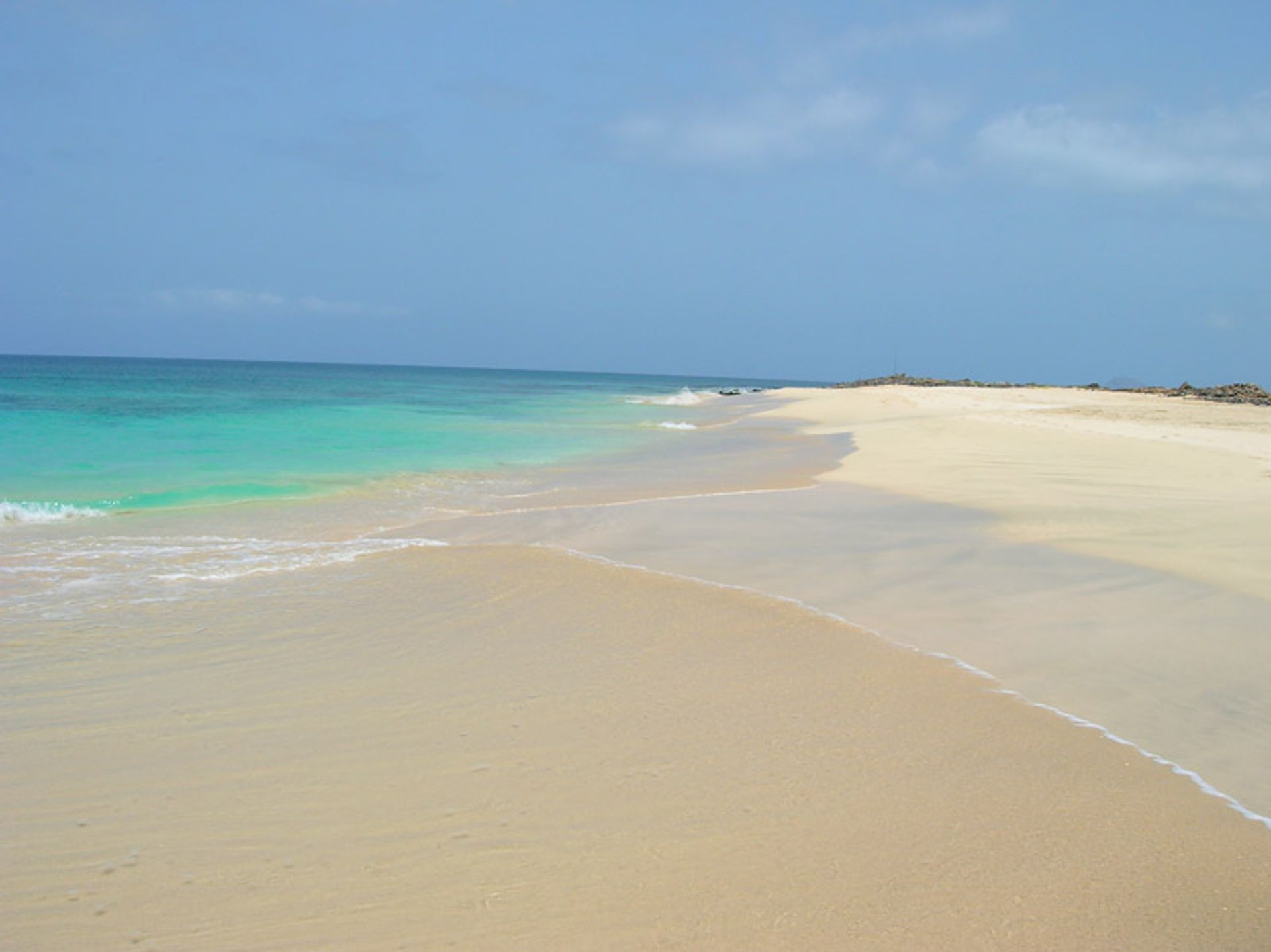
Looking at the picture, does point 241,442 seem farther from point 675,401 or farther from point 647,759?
point 675,401

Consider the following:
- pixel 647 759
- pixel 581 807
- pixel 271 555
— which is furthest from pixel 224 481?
pixel 581 807

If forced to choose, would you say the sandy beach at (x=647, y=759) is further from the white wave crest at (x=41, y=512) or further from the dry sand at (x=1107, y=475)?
the white wave crest at (x=41, y=512)

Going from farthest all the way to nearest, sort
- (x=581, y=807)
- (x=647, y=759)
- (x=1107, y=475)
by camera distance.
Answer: (x=1107, y=475) < (x=647, y=759) < (x=581, y=807)

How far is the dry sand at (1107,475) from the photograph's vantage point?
7.18m

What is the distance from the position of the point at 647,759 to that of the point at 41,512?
30.4 feet

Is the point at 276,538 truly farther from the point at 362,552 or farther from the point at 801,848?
the point at 801,848

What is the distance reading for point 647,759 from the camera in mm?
3451

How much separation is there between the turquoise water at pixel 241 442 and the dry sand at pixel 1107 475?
7.15m

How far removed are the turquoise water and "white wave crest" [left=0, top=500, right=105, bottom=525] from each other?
2 centimetres

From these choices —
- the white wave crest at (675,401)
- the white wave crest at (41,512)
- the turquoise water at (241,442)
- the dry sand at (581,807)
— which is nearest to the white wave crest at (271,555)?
the dry sand at (581,807)

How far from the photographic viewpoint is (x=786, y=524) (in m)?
8.68

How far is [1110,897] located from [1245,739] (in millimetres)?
1684

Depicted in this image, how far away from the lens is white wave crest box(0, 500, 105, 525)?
9.40 meters

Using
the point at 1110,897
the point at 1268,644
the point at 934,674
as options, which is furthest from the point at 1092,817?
the point at 1268,644
